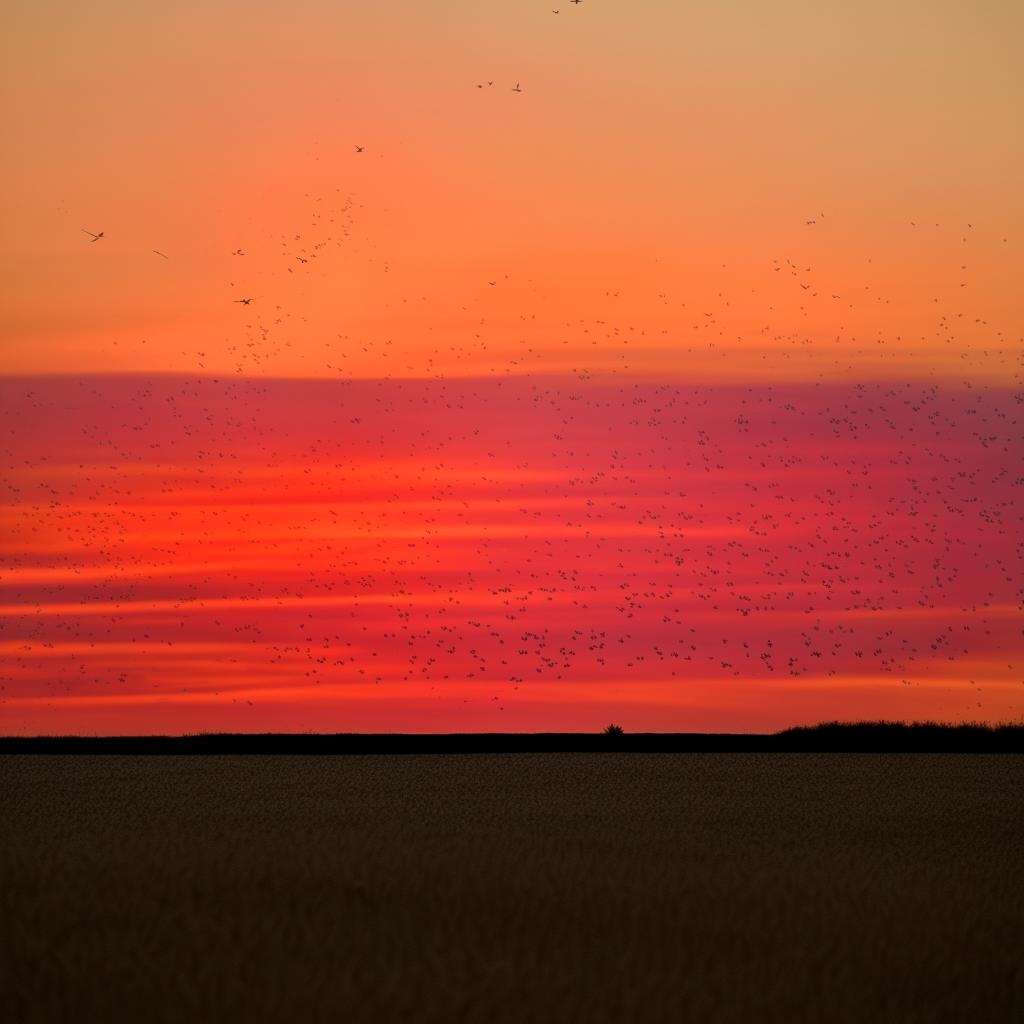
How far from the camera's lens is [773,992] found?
1250cm

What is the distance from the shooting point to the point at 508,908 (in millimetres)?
15406

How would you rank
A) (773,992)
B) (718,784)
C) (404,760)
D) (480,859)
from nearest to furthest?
(773,992) → (480,859) → (718,784) → (404,760)

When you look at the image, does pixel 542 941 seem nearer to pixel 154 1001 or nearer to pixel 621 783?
pixel 154 1001

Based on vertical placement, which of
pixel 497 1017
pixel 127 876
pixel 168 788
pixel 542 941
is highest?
pixel 168 788

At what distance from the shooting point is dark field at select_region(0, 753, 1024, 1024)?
1205 cm

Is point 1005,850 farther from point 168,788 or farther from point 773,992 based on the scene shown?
point 168,788

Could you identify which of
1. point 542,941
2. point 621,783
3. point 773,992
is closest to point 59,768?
point 621,783

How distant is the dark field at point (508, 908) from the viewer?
1205 centimetres

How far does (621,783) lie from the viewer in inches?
1205

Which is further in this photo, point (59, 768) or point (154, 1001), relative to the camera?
point (59, 768)

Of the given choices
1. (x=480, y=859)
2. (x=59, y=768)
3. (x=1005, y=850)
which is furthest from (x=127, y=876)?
(x=59, y=768)

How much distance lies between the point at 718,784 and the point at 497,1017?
1982cm

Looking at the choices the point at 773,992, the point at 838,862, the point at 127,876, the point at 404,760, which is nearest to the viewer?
the point at 773,992

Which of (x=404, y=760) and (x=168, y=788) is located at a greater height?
(x=404, y=760)
